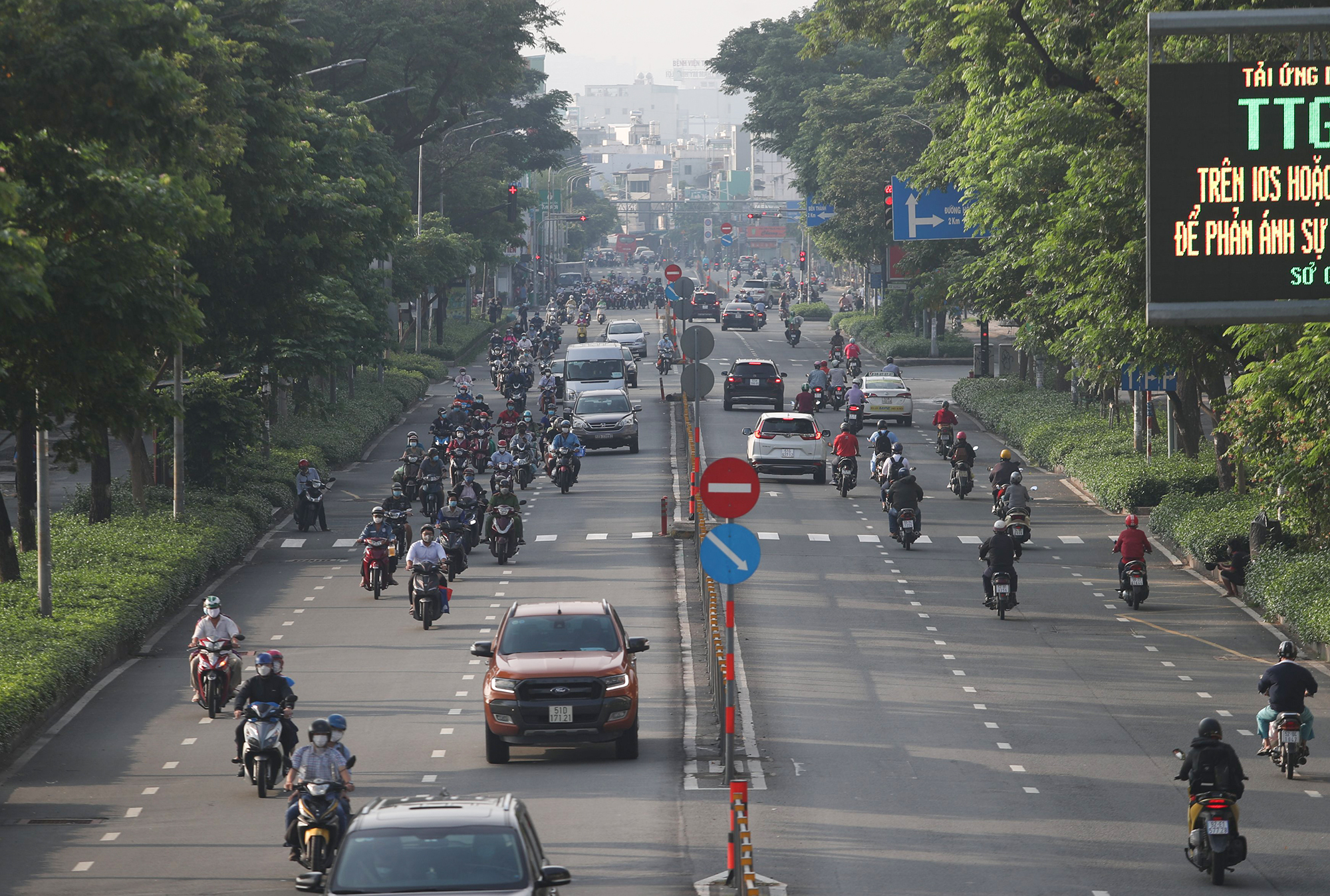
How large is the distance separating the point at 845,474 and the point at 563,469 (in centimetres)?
687

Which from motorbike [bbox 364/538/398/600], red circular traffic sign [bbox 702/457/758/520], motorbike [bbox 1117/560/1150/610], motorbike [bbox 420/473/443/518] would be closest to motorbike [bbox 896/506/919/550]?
motorbike [bbox 1117/560/1150/610]

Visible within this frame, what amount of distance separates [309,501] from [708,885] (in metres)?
25.7

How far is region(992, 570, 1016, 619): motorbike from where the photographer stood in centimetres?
2853

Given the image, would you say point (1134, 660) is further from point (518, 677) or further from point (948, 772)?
point (518, 677)

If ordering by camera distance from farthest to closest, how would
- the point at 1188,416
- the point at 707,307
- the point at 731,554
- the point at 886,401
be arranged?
the point at 707,307 < the point at 886,401 < the point at 1188,416 < the point at 731,554

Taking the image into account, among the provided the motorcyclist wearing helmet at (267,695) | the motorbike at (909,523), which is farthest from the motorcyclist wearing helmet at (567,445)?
the motorcyclist wearing helmet at (267,695)

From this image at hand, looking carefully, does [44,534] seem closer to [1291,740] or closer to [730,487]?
[730,487]

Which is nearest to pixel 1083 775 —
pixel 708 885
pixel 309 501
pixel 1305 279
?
pixel 708 885

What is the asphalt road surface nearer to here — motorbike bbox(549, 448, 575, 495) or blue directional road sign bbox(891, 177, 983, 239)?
motorbike bbox(549, 448, 575, 495)

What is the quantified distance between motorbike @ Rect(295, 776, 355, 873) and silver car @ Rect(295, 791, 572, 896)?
3616mm

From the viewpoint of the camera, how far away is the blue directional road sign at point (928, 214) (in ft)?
171

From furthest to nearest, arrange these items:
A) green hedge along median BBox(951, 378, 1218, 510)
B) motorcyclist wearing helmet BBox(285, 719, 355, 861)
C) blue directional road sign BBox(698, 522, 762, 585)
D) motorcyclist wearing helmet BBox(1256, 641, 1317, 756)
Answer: green hedge along median BBox(951, 378, 1218, 510), motorcyclist wearing helmet BBox(1256, 641, 1317, 756), blue directional road sign BBox(698, 522, 762, 585), motorcyclist wearing helmet BBox(285, 719, 355, 861)

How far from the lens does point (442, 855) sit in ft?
35.9

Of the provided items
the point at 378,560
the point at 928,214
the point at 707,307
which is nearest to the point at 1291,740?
the point at 378,560
